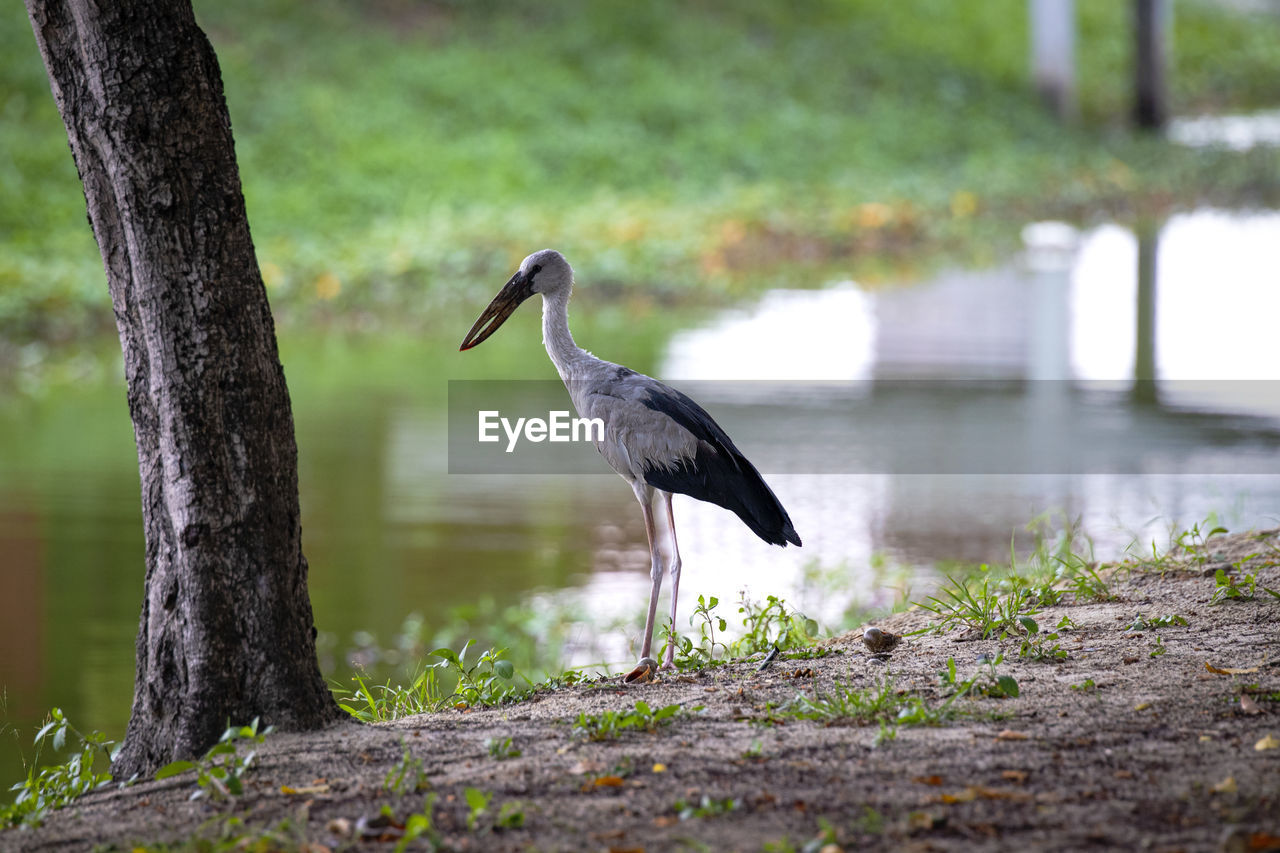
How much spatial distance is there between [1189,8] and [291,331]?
26963 millimetres

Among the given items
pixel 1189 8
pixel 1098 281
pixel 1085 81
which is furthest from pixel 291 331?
pixel 1189 8

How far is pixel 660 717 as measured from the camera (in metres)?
3.73

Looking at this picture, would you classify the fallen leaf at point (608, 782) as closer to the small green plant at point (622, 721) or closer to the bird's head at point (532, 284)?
the small green plant at point (622, 721)

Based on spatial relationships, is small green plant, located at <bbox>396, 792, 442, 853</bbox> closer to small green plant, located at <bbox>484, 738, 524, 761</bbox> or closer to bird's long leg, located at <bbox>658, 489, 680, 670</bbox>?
small green plant, located at <bbox>484, 738, 524, 761</bbox>

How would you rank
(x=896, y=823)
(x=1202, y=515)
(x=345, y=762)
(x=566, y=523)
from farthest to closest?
(x=566, y=523) < (x=1202, y=515) < (x=345, y=762) < (x=896, y=823)

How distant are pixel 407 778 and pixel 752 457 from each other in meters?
5.28

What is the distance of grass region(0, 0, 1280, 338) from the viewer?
13617 millimetres

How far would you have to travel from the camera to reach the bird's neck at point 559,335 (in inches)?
181

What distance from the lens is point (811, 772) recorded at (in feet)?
11.0

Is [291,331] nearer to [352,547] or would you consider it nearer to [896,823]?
[352,547]

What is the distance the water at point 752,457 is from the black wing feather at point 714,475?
1.45 metres

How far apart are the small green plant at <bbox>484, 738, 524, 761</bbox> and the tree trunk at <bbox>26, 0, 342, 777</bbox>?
0.62 metres

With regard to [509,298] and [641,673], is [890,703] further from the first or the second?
[509,298]

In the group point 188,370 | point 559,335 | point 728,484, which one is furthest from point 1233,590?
point 188,370
